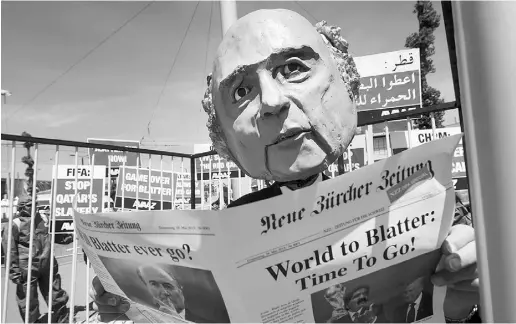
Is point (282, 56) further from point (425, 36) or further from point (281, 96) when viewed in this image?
point (425, 36)

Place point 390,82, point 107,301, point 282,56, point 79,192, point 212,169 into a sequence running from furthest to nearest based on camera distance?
point 390,82, point 212,169, point 79,192, point 107,301, point 282,56

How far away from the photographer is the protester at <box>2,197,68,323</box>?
3750mm

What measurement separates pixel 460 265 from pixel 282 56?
2.33ft

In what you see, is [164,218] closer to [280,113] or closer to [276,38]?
[280,113]

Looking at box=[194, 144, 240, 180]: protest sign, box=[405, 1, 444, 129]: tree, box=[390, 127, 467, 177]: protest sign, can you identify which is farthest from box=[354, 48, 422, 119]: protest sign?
box=[405, 1, 444, 129]: tree

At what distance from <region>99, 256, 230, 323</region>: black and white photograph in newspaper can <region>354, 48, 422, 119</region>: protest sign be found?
652 centimetres

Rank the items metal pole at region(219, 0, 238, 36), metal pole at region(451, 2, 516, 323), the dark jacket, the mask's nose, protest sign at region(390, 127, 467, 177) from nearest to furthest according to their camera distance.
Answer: metal pole at region(451, 2, 516, 323) → the mask's nose → metal pole at region(219, 0, 238, 36) → protest sign at region(390, 127, 467, 177) → the dark jacket

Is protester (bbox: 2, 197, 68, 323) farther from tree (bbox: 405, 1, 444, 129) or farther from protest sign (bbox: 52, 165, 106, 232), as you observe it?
tree (bbox: 405, 1, 444, 129)

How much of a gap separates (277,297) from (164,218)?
323 mm

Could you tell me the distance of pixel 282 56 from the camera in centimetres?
110

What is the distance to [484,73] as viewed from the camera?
49 centimetres

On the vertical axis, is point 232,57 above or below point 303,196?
above

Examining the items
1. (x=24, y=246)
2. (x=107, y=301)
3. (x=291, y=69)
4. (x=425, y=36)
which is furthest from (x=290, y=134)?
(x=425, y=36)

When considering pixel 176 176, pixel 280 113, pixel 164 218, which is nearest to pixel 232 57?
pixel 280 113
